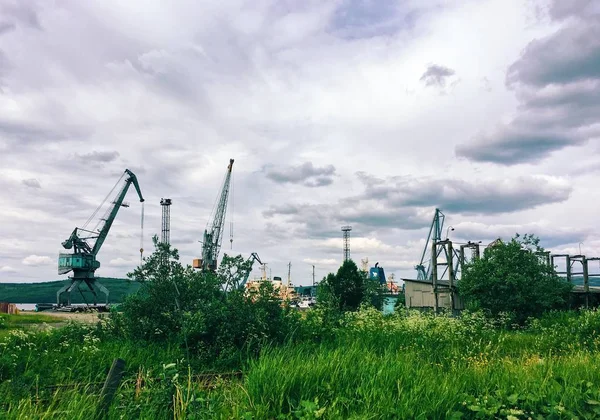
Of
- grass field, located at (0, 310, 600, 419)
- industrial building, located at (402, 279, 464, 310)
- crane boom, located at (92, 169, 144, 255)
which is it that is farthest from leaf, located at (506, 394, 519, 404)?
crane boom, located at (92, 169, 144, 255)

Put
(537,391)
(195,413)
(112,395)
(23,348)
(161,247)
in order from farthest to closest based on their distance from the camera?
1. (161,247)
2. (23,348)
3. (537,391)
4. (112,395)
5. (195,413)

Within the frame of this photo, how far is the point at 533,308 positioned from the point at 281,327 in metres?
15.9

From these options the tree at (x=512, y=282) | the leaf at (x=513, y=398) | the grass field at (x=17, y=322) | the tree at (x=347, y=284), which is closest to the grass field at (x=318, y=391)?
the leaf at (x=513, y=398)

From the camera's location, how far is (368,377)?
5895mm

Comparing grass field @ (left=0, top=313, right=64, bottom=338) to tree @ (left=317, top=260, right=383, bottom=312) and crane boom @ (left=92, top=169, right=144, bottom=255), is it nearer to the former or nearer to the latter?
tree @ (left=317, top=260, right=383, bottom=312)

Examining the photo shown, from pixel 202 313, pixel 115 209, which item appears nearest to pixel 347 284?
pixel 202 313

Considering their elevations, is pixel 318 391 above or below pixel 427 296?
above

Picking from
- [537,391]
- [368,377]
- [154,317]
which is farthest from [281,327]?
[537,391]

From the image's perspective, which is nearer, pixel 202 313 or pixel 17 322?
pixel 202 313

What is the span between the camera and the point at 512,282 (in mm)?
21516

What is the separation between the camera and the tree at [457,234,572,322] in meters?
21.8

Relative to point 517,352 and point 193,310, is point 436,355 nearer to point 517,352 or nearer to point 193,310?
point 517,352

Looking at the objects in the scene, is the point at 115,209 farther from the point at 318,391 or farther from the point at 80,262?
the point at 318,391

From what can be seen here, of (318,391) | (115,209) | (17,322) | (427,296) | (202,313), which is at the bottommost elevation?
(17,322)
